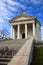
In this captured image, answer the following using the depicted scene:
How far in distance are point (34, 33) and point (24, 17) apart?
5170 mm

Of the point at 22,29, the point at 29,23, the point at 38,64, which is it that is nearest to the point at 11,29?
the point at 22,29

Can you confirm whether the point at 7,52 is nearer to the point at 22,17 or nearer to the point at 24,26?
the point at 22,17

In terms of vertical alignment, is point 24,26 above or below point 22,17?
below

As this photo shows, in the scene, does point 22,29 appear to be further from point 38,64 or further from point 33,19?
point 38,64

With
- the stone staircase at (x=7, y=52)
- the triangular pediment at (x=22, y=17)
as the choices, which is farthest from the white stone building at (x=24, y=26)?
the stone staircase at (x=7, y=52)

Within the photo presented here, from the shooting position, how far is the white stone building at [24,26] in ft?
125

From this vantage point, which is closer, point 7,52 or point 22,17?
point 7,52

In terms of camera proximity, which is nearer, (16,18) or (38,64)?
(38,64)

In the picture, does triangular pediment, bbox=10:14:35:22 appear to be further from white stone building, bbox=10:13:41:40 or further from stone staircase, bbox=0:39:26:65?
stone staircase, bbox=0:39:26:65

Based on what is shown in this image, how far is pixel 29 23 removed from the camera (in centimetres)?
3862

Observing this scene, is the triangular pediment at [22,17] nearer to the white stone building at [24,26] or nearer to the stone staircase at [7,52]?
the white stone building at [24,26]

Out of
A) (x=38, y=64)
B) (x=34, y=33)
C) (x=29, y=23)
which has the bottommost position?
(x=38, y=64)

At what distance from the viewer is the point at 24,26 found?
41188 mm

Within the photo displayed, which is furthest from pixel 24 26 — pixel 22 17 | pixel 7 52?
pixel 7 52
